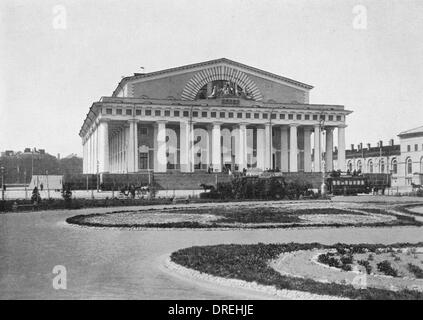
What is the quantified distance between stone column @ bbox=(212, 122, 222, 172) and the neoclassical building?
107mm

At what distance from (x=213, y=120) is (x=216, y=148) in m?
3.09

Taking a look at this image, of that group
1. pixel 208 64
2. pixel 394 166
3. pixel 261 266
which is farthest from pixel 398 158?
pixel 261 266

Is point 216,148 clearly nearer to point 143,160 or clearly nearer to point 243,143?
point 243,143

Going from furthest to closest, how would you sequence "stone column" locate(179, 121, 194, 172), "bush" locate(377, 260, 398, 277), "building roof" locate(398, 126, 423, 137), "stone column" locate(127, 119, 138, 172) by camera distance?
1. "building roof" locate(398, 126, 423, 137)
2. "stone column" locate(179, 121, 194, 172)
3. "stone column" locate(127, 119, 138, 172)
4. "bush" locate(377, 260, 398, 277)

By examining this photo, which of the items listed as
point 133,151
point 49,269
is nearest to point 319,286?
point 49,269

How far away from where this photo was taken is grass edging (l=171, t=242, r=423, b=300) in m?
7.42

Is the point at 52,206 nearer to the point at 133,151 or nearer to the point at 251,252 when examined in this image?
the point at 251,252

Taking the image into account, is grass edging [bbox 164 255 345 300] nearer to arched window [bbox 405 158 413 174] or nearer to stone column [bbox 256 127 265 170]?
stone column [bbox 256 127 265 170]

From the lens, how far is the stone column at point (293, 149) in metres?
59.0

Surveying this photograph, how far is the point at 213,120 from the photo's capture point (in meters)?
56.8

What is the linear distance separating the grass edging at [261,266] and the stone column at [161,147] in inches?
1680

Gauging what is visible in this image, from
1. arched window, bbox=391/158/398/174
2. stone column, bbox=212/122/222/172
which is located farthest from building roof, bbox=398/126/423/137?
stone column, bbox=212/122/222/172

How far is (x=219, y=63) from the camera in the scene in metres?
59.1

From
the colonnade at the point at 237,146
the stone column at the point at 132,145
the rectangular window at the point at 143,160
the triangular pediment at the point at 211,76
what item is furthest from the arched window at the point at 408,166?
the stone column at the point at 132,145
